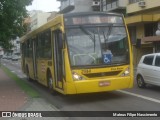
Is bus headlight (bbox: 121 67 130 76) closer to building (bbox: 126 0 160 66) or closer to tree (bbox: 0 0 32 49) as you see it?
tree (bbox: 0 0 32 49)

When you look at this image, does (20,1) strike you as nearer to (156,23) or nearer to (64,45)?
(64,45)

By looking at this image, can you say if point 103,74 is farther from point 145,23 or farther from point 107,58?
point 145,23

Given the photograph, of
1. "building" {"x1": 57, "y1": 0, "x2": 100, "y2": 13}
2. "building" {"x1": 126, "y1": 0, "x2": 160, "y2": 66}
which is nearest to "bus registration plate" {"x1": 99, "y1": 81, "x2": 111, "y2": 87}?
"building" {"x1": 126, "y1": 0, "x2": 160, "y2": 66}

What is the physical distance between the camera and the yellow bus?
1255 centimetres

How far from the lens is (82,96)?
583 inches

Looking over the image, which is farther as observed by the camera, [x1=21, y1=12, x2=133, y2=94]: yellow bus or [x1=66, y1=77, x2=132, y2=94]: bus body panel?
[x1=21, y1=12, x2=133, y2=94]: yellow bus

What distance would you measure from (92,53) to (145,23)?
2997 cm

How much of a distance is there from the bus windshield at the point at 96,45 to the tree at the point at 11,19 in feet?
21.5

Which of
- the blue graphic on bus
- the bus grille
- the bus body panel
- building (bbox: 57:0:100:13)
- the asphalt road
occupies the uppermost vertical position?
building (bbox: 57:0:100:13)

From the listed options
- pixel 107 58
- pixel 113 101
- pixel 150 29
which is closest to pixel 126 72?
pixel 107 58

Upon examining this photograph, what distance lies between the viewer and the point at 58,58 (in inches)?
544

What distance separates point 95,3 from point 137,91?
5778cm

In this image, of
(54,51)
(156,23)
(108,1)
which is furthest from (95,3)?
(54,51)

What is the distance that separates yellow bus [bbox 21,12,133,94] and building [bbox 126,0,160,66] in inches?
912
